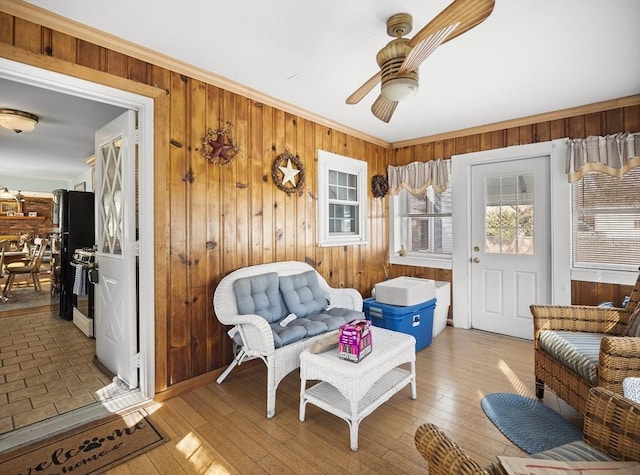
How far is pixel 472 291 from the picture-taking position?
13.7 ft

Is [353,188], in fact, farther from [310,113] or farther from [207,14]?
[207,14]

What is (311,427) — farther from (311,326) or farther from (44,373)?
(44,373)

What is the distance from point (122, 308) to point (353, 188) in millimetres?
2924

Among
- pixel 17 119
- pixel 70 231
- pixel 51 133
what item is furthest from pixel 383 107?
pixel 51 133

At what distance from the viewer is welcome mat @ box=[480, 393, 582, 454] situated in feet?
6.29

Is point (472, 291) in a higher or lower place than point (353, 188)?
lower

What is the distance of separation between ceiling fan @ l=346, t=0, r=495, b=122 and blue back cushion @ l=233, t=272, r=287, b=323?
1.56m

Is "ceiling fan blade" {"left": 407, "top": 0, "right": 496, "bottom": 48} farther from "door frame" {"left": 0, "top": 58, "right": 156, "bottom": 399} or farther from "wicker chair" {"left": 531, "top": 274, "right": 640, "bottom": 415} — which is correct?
"door frame" {"left": 0, "top": 58, "right": 156, "bottom": 399}

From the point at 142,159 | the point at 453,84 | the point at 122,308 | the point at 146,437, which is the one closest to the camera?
the point at 146,437

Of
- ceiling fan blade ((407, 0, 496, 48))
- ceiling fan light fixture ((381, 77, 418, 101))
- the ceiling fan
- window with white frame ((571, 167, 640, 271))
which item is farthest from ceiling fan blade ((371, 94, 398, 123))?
window with white frame ((571, 167, 640, 271))

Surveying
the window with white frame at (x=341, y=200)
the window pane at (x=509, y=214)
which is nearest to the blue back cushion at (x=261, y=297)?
the window with white frame at (x=341, y=200)

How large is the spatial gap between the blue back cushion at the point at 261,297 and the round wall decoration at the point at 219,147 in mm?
1021

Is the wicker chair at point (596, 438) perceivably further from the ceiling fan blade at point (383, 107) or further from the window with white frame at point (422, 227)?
the window with white frame at point (422, 227)

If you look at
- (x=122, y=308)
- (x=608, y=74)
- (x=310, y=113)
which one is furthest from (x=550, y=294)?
(x=122, y=308)
